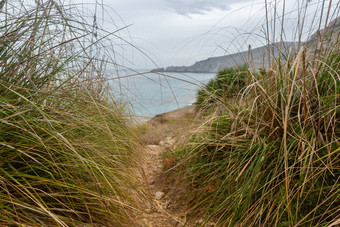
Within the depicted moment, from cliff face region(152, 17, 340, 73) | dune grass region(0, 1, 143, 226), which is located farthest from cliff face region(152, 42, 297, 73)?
dune grass region(0, 1, 143, 226)

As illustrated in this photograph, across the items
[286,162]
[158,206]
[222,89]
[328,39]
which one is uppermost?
[328,39]

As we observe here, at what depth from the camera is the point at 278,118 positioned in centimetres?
199

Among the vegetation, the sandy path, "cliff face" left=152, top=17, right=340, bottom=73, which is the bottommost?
the sandy path

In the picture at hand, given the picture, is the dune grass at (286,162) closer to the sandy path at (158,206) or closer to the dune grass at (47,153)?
the sandy path at (158,206)

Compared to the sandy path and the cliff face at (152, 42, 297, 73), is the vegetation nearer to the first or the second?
the cliff face at (152, 42, 297, 73)

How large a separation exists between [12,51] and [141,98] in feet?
5.62

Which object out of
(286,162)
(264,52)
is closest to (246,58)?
(264,52)

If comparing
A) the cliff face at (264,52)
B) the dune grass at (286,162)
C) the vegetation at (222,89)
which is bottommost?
the dune grass at (286,162)

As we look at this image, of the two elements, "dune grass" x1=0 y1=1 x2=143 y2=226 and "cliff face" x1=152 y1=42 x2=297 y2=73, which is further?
"cliff face" x1=152 y1=42 x2=297 y2=73

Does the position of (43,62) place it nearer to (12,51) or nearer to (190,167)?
(12,51)

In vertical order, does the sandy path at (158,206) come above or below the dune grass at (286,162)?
below

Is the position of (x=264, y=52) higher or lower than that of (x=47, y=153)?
higher

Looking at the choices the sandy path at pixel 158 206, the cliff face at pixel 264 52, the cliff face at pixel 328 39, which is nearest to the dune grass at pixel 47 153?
the sandy path at pixel 158 206

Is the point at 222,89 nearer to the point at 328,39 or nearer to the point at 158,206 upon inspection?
the point at 328,39
